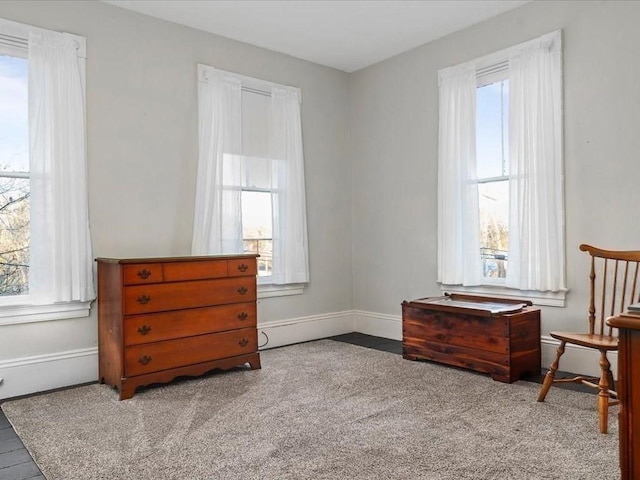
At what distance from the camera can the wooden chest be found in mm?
3312

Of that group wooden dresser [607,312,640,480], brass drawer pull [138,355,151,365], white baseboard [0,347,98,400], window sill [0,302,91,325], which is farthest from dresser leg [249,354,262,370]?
wooden dresser [607,312,640,480]

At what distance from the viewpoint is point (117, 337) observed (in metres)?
3.14

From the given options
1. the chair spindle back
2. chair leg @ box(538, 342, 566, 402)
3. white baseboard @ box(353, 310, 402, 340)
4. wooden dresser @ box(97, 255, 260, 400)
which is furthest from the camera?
white baseboard @ box(353, 310, 402, 340)

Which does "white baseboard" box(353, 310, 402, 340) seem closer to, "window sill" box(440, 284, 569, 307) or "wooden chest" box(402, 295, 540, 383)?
"window sill" box(440, 284, 569, 307)

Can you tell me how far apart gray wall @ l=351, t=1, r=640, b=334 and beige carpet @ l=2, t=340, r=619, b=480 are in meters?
1.22

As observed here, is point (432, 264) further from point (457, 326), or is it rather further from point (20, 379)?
point (20, 379)

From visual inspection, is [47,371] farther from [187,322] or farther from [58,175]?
[58,175]

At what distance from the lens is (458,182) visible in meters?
4.17

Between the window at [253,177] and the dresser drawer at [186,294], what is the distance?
1.88 ft

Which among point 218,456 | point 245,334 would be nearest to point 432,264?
point 245,334

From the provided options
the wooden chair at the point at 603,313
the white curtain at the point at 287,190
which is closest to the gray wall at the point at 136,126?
the white curtain at the point at 287,190

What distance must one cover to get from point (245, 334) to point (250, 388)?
0.52 m

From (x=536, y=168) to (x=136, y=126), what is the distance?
3057mm

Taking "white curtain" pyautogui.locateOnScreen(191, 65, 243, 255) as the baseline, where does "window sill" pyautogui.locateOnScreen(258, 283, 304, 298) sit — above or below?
below
